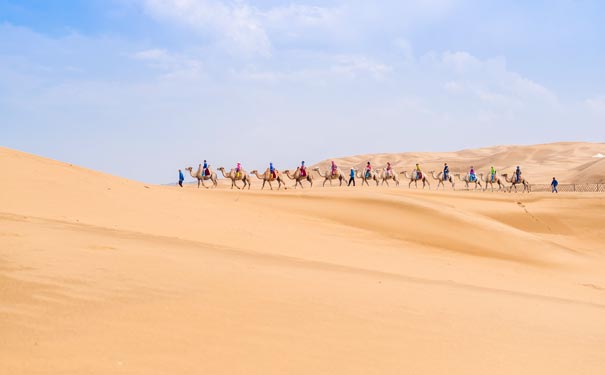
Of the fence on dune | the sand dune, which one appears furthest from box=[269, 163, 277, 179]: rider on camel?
the sand dune

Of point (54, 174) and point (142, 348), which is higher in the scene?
point (54, 174)

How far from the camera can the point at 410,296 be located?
20.6 ft

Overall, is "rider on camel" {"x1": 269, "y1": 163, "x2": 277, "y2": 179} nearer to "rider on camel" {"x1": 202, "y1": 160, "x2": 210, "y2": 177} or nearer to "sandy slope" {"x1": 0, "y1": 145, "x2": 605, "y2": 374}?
"rider on camel" {"x1": 202, "y1": 160, "x2": 210, "y2": 177}

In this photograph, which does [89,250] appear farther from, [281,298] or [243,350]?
[243,350]

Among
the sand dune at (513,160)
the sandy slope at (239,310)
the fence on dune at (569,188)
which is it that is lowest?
the sandy slope at (239,310)

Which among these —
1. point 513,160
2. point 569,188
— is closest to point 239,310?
point 569,188

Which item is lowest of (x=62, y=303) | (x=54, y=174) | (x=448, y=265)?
(x=448, y=265)

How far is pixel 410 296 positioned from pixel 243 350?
9.40ft

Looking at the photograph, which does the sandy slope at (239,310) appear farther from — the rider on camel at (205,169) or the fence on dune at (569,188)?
the fence on dune at (569,188)

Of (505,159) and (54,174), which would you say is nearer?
(54,174)

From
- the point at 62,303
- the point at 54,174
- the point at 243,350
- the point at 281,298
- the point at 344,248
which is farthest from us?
the point at 54,174

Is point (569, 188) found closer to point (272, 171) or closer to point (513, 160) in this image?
point (272, 171)

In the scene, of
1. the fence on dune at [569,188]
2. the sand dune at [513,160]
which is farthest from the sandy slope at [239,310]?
the sand dune at [513,160]

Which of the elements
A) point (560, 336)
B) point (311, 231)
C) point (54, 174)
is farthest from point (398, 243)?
point (560, 336)
